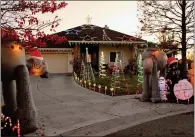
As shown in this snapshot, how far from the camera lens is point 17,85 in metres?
6.92

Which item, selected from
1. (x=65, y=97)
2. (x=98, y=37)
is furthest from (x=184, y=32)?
(x=98, y=37)

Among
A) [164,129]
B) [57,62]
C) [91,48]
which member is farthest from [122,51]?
[164,129]

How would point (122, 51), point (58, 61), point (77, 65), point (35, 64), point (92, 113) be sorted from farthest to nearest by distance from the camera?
point (122, 51) → point (58, 61) → point (77, 65) → point (92, 113) → point (35, 64)

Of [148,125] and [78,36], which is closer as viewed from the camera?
[148,125]

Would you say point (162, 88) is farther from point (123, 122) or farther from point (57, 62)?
point (57, 62)

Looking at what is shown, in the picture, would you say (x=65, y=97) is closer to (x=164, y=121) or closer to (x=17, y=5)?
(x=164, y=121)

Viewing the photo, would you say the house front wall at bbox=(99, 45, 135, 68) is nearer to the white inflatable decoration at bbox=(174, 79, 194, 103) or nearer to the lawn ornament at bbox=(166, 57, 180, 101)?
the lawn ornament at bbox=(166, 57, 180, 101)

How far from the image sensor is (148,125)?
325 inches

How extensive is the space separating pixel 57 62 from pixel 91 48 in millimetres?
3705

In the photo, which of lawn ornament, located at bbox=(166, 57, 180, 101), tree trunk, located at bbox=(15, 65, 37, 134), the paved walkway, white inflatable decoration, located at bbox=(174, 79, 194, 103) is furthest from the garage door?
tree trunk, located at bbox=(15, 65, 37, 134)

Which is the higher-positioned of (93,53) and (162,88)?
(93,53)

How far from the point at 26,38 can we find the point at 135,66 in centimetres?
2161

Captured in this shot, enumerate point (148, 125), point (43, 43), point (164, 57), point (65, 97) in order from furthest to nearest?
1. point (65, 97)
2. point (164, 57)
3. point (148, 125)
4. point (43, 43)

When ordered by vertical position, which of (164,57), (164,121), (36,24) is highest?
(36,24)
